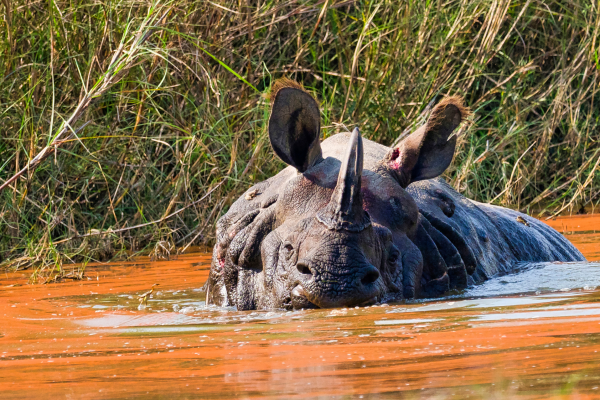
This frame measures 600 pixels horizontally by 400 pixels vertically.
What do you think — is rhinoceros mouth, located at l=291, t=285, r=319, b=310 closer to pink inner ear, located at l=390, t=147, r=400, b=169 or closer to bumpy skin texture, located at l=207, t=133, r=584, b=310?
bumpy skin texture, located at l=207, t=133, r=584, b=310

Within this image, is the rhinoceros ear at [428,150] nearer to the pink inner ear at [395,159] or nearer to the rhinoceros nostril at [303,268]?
the pink inner ear at [395,159]

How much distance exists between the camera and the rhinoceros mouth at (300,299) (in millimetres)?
4132

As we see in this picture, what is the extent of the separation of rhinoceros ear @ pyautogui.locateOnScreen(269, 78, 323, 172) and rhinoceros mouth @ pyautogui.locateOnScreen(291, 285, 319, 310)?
88 cm

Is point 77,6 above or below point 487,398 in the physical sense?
above

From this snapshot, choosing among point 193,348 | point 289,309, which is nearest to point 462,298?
point 289,309

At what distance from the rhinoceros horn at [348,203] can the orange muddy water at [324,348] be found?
413 mm

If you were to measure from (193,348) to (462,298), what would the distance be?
65.5 inches

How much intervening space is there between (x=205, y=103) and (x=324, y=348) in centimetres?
495

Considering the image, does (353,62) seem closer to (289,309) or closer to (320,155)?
(320,155)

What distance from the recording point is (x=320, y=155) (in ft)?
16.3

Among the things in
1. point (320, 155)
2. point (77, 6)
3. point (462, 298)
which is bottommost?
point (462, 298)

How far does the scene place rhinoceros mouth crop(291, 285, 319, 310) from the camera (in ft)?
13.6

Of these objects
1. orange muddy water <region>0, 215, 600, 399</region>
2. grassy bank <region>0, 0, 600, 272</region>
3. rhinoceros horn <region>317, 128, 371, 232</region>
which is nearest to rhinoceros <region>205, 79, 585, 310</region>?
rhinoceros horn <region>317, 128, 371, 232</region>

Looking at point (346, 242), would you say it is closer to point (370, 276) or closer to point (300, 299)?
point (370, 276)
